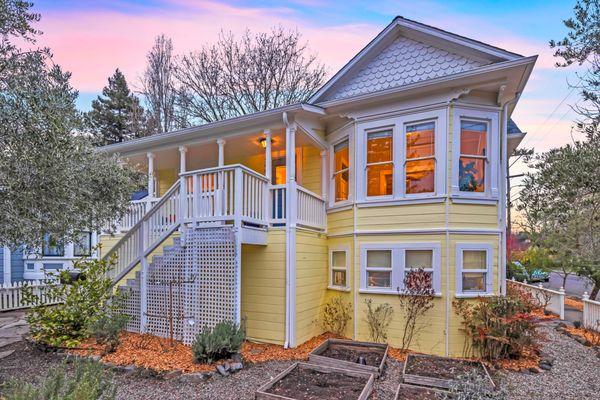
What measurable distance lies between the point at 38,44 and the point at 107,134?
24309 millimetres

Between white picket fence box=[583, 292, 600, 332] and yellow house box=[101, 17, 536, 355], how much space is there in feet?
12.3

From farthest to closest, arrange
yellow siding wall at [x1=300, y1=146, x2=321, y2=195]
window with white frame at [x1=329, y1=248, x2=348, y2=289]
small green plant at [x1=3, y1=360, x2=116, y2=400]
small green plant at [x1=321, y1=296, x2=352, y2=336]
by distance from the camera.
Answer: yellow siding wall at [x1=300, y1=146, x2=321, y2=195], window with white frame at [x1=329, y1=248, x2=348, y2=289], small green plant at [x1=321, y1=296, x2=352, y2=336], small green plant at [x1=3, y1=360, x2=116, y2=400]

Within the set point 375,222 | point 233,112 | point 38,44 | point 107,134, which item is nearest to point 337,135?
point 375,222

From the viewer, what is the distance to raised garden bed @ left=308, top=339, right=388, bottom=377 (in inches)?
233

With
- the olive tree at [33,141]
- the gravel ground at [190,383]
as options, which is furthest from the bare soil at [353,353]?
the olive tree at [33,141]

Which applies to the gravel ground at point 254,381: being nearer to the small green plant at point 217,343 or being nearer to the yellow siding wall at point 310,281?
the small green plant at point 217,343

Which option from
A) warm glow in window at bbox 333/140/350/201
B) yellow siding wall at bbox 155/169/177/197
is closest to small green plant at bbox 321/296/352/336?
warm glow in window at bbox 333/140/350/201

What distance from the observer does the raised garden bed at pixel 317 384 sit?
484cm

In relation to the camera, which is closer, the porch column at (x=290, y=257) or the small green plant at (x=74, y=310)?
the small green plant at (x=74, y=310)

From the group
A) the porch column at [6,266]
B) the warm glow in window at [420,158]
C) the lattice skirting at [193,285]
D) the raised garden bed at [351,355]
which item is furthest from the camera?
the porch column at [6,266]

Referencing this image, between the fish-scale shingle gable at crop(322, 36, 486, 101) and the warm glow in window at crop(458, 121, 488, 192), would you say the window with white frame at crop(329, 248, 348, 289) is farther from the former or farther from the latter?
the fish-scale shingle gable at crop(322, 36, 486, 101)

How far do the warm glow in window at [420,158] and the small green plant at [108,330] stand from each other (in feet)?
21.3

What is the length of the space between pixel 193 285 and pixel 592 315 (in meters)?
9.98

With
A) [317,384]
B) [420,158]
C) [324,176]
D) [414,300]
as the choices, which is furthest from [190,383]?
[420,158]
